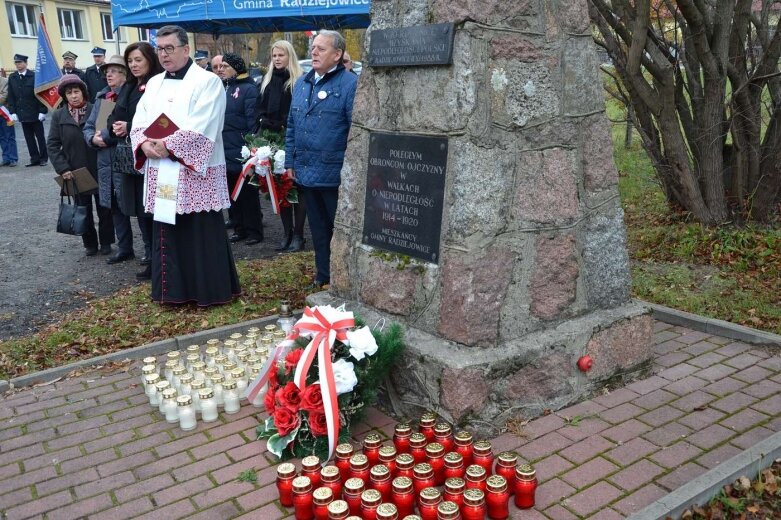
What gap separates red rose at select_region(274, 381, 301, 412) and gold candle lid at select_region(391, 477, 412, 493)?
71cm

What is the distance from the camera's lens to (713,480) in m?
2.86

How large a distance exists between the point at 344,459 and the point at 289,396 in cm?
48

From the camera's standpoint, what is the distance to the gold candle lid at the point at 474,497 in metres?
2.61

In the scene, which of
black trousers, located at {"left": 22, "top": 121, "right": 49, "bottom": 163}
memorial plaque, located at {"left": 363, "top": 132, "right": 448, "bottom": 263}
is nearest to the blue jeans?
black trousers, located at {"left": 22, "top": 121, "right": 49, "bottom": 163}

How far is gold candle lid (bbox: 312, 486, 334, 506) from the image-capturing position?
2.66 m

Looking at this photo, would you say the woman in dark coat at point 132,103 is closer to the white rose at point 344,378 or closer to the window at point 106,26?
the white rose at point 344,378

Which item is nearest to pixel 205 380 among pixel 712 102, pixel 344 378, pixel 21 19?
pixel 344 378

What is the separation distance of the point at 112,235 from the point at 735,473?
635 cm

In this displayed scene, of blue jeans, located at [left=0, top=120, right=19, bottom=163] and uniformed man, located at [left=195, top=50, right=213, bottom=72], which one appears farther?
blue jeans, located at [left=0, top=120, right=19, bottom=163]

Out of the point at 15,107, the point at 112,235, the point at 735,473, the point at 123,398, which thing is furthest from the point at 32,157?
the point at 735,473

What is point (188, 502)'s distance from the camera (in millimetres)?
2916

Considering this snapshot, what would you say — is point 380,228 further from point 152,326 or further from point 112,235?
Answer: point 112,235

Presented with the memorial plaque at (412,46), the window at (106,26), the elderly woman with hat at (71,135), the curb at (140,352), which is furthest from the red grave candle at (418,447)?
the window at (106,26)

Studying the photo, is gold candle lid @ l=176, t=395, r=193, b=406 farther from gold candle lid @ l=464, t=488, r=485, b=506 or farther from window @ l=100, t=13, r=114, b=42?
window @ l=100, t=13, r=114, b=42
